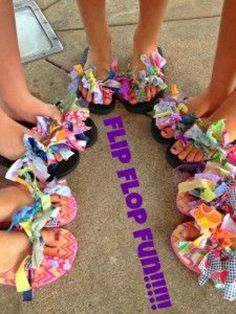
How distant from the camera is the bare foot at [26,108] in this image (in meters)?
1.22

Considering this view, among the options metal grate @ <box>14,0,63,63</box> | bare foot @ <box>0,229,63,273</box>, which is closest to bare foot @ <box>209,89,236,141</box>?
bare foot @ <box>0,229,63,273</box>

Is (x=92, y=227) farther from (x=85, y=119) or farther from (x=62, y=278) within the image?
(x=85, y=119)

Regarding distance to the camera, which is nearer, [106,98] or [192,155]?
[192,155]

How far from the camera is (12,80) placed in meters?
1.17

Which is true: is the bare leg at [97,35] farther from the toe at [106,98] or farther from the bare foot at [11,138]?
the bare foot at [11,138]

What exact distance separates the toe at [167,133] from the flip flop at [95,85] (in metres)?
0.20

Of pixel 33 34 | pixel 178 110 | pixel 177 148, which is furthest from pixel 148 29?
pixel 33 34

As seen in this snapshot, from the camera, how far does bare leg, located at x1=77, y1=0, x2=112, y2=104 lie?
4.17ft

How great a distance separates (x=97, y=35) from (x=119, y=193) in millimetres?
496

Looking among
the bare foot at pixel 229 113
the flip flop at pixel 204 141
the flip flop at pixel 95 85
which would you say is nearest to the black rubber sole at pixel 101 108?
the flip flop at pixel 95 85

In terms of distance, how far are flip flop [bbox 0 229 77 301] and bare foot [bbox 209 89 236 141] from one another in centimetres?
52

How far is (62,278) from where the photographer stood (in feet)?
3.57

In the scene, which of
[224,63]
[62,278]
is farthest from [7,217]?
[224,63]

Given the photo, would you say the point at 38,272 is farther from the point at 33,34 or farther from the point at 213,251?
the point at 33,34
